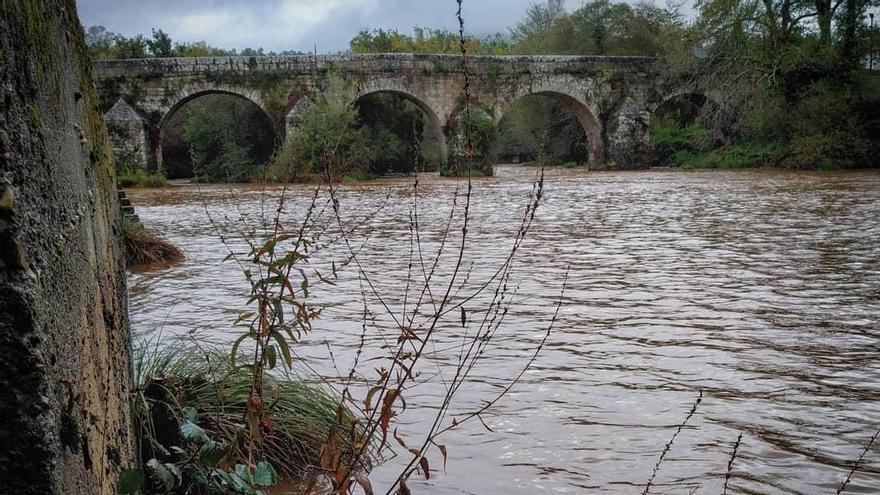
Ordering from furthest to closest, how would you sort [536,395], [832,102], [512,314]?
[832,102] < [512,314] < [536,395]

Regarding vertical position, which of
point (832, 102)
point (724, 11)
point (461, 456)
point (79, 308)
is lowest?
point (461, 456)

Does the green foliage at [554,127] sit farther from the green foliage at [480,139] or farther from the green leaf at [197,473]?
the green leaf at [197,473]

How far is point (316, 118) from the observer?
82.0 ft

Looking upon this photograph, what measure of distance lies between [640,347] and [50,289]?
133 inches

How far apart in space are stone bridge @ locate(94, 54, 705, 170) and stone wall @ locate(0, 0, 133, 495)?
23503mm

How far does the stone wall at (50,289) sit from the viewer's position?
1000mm

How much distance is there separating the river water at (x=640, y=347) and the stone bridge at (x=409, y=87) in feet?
58.9

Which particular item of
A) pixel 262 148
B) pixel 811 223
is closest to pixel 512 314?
pixel 811 223

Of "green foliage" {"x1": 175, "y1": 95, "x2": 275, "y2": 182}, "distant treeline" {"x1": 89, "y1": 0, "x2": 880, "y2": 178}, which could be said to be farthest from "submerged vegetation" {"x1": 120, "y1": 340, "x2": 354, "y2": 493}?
"green foliage" {"x1": 175, "y1": 95, "x2": 275, "y2": 182}

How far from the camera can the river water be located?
2.72m

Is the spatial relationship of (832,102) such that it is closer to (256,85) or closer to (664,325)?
(256,85)

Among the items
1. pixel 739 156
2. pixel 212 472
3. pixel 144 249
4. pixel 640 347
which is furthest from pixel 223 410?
pixel 739 156

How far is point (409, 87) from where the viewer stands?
27406 millimetres

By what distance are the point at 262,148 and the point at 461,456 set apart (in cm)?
2765
